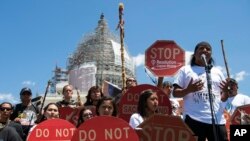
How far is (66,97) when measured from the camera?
24.8ft

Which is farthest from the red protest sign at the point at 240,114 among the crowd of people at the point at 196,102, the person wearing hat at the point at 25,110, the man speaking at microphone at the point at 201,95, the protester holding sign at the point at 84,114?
the person wearing hat at the point at 25,110

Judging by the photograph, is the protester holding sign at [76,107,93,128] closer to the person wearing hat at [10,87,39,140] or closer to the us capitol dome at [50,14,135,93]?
the person wearing hat at [10,87,39,140]

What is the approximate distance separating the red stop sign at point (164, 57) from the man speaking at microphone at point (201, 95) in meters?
2.27

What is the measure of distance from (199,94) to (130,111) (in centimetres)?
142

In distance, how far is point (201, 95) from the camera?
16.4 feet

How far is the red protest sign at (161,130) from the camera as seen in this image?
13.5 ft

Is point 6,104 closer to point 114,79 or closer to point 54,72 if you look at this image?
point 114,79

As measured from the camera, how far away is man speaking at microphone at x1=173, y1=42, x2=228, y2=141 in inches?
192

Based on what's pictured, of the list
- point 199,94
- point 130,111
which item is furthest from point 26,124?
point 199,94

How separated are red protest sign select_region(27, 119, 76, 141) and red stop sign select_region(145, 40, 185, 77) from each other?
9.01ft

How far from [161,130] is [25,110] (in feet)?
11.9

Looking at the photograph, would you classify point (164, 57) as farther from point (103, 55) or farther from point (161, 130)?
point (103, 55)

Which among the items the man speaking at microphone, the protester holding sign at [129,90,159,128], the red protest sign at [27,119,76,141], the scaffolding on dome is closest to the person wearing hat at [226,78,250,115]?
the man speaking at microphone

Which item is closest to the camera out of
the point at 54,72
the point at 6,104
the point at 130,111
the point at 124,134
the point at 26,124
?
the point at 124,134
